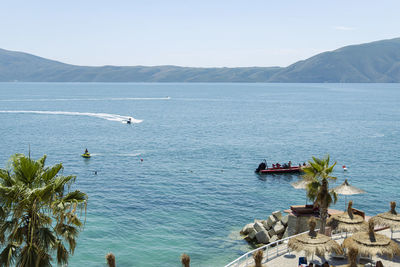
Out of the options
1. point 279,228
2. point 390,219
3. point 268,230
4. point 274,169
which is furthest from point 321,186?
point 274,169

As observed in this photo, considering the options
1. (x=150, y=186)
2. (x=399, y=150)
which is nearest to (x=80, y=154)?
(x=150, y=186)

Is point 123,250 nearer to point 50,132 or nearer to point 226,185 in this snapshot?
point 226,185

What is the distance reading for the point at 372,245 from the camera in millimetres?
19953

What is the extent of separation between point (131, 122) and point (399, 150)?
259 feet

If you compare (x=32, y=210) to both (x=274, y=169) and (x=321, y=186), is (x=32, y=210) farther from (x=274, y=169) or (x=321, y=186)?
(x=274, y=169)

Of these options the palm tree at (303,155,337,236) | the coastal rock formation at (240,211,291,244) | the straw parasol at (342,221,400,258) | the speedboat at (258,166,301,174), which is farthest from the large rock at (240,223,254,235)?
the speedboat at (258,166,301,174)

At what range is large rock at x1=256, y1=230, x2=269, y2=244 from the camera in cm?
3400

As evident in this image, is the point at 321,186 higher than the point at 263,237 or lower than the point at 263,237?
higher

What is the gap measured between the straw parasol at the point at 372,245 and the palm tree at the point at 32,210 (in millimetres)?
13541

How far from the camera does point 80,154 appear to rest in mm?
76625

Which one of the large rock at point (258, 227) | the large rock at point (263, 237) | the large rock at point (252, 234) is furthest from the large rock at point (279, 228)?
the large rock at point (252, 234)

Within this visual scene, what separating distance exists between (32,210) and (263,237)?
24550 millimetres

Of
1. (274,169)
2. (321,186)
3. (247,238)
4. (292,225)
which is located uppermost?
(321,186)

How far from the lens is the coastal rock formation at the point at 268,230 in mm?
34000
